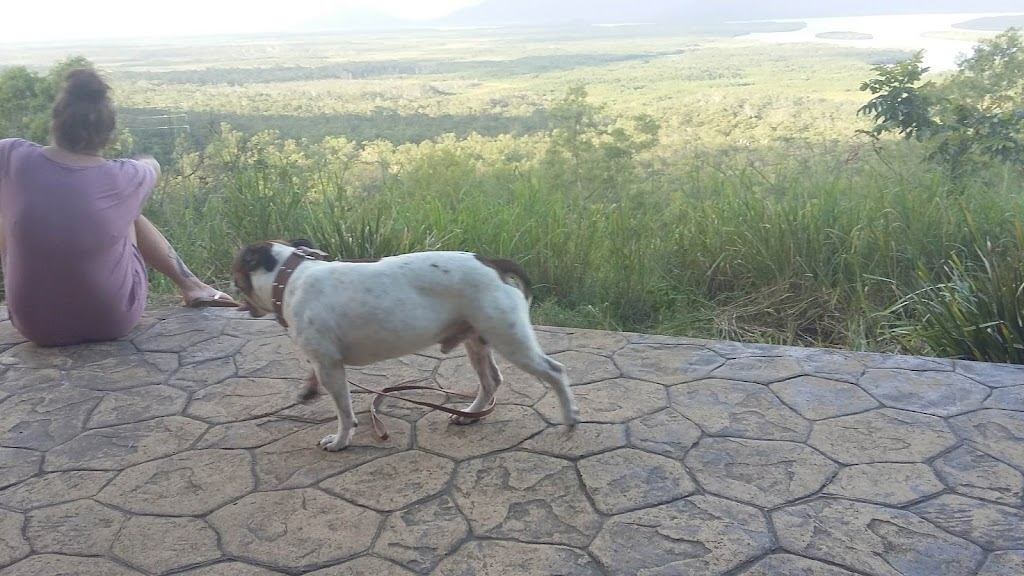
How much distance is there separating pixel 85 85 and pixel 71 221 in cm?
69

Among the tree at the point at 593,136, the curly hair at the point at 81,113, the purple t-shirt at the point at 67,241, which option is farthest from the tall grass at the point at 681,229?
the curly hair at the point at 81,113

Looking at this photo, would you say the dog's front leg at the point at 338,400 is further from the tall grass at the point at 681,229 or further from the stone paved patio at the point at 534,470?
the tall grass at the point at 681,229

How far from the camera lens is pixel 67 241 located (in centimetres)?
374

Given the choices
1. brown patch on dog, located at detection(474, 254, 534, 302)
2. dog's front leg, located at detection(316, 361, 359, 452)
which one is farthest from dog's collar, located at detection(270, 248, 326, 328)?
brown patch on dog, located at detection(474, 254, 534, 302)

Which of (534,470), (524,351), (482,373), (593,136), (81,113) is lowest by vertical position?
(534,470)

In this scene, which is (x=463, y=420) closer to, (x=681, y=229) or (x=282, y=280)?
(x=282, y=280)

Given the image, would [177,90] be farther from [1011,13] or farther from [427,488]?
[1011,13]

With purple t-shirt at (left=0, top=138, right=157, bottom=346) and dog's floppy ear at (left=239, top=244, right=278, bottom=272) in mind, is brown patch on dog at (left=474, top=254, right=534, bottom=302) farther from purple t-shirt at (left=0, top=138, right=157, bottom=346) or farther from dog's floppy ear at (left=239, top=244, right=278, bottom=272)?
purple t-shirt at (left=0, top=138, right=157, bottom=346)

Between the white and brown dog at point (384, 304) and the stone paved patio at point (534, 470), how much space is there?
15.7 inches

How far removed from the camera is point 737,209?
5.30 m

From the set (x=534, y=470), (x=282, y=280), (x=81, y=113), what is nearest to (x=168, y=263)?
(x=81, y=113)

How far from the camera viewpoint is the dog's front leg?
2846 mm

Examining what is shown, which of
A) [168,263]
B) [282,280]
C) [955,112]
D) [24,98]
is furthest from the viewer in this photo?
[24,98]

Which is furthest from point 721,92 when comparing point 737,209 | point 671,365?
point 671,365
